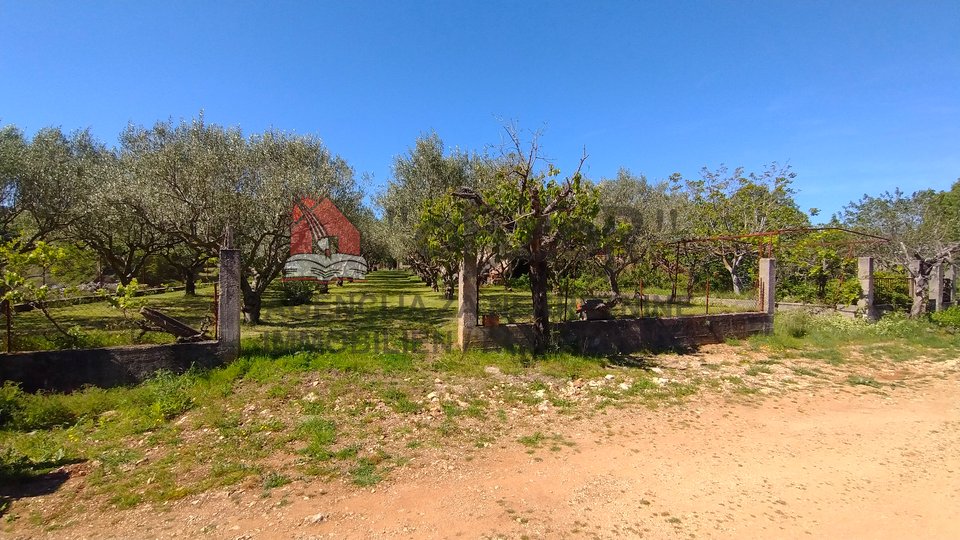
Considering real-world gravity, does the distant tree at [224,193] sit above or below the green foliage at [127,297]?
above

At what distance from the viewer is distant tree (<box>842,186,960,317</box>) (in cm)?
1336

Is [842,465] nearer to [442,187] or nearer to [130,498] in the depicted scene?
[130,498]

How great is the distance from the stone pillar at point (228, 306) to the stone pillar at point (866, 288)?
16.5 m

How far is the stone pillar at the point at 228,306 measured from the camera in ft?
23.7

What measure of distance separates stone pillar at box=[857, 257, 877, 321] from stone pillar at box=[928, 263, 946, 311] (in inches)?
124

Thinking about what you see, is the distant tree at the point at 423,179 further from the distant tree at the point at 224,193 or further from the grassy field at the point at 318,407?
the grassy field at the point at 318,407

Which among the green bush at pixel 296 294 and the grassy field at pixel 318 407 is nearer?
the grassy field at pixel 318 407

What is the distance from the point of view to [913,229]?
17359 mm

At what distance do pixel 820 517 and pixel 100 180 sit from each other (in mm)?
17105

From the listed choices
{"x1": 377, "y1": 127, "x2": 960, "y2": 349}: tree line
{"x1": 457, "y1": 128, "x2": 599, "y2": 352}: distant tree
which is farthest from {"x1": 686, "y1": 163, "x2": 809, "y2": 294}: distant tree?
{"x1": 457, "y1": 128, "x2": 599, "y2": 352}: distant tree

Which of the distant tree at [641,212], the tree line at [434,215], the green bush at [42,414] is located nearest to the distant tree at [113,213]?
the tree line at [434,215]

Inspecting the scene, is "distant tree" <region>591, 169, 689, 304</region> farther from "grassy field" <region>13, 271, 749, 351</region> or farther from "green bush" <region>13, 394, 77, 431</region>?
"green bush" <region>13, 394, 77, 431</region>

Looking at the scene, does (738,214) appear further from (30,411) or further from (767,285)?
(30,411)

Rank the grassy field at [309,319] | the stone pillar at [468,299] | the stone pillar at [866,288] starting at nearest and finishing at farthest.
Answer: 1. the grassy field at [309,319]
2. the stone pillar at [468,299]
3. the stone pillar at [866,288]
